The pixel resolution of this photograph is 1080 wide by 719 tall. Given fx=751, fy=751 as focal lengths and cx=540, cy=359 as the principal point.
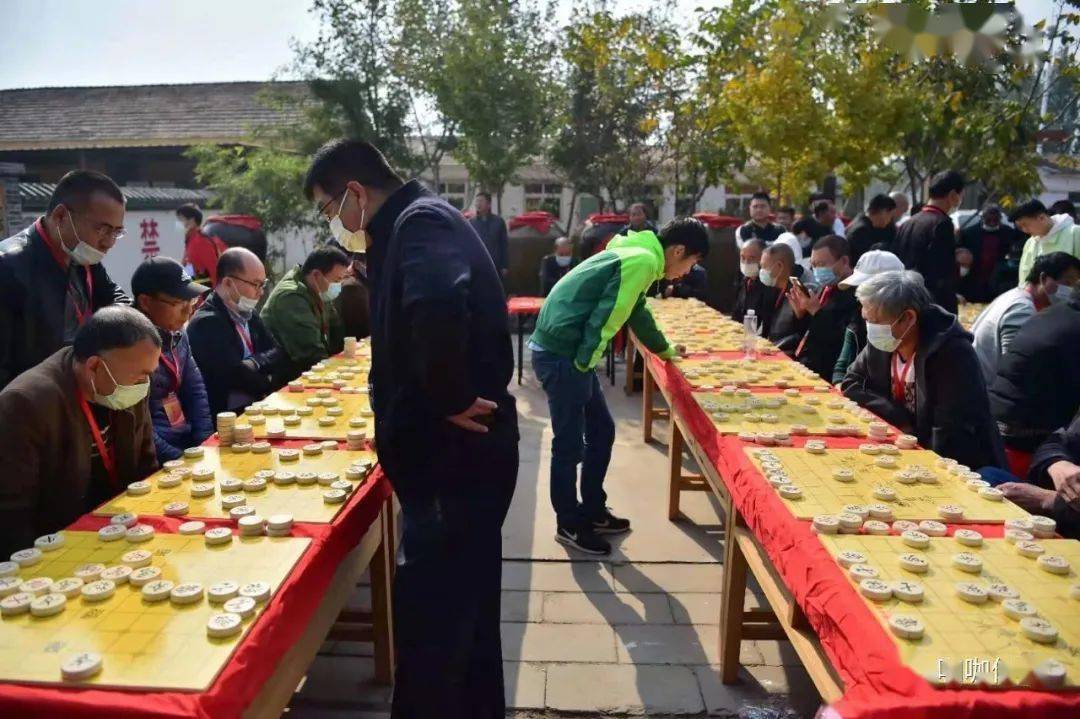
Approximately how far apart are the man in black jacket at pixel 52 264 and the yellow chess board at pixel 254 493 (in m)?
1.02

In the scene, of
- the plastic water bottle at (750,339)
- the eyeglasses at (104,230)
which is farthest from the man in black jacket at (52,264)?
the plastic water bottle at (750,339)

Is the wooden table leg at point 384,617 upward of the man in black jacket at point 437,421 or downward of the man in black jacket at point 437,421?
downward

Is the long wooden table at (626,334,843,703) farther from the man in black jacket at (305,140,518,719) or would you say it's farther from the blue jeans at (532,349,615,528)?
the man in black jacket at (305,140,518,719)

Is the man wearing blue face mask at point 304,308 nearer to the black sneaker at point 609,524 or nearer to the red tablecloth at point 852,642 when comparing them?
the black sneaker at point 609,524

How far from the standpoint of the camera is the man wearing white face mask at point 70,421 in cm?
204

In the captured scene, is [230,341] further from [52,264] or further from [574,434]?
[574,434]

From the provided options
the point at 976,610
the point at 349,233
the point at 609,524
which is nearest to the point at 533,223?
the point at 609,524

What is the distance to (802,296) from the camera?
4855 mm

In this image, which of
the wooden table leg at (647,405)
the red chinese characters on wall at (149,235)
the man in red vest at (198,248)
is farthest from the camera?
the red chinese characters on wall at (149,235)

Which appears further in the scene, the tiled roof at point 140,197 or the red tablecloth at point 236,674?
the tiled roof at point 140,197

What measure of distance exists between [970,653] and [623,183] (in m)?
14.9

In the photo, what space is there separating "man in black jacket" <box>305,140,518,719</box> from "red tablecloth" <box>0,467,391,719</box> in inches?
10.4

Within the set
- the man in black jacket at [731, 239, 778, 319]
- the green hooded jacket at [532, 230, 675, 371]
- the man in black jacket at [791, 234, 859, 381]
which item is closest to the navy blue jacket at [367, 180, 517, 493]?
the green hooded jacket at [532, 230, 675, 371]

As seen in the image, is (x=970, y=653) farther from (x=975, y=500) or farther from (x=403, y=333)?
(x=403, y=333)
